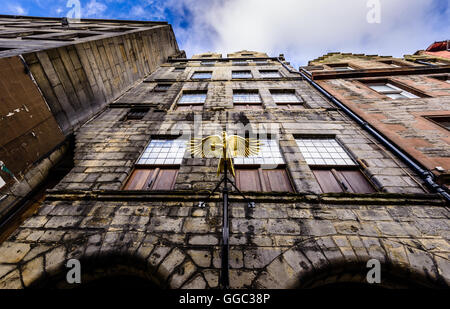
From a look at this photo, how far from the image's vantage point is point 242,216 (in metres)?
3.88

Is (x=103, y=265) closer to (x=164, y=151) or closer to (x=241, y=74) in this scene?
(x=164, y=151)

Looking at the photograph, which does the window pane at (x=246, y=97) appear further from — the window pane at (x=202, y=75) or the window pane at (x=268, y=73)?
the window pane at (x=202, y=75)

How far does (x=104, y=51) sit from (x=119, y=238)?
9.64 meters

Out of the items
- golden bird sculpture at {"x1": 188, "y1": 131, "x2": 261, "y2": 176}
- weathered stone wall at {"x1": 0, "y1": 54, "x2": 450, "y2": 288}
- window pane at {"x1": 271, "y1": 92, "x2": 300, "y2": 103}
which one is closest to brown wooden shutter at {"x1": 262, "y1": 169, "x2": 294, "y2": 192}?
weathered stone wall at {"x1": 0, "y1": 54, "x2": 450, "y2": 288}

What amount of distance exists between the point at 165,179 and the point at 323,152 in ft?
18.2

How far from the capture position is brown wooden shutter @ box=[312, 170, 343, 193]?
480 cm

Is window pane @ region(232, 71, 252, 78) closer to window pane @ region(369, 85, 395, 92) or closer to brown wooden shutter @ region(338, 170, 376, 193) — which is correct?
window pane @ region(369, 85, 395, 92)

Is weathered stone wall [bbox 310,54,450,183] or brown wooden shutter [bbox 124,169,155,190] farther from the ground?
weathered stone wall [bbox 310,54,450,183]

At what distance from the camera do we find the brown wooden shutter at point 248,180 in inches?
191

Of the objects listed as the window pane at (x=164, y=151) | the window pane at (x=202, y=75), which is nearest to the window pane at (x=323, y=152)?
the window pane at (x=164, y=151)

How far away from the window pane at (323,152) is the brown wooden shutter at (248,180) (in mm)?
1958

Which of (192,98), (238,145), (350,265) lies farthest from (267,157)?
(192,98)

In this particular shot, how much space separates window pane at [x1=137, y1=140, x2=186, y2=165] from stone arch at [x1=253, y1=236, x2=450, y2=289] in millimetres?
4166

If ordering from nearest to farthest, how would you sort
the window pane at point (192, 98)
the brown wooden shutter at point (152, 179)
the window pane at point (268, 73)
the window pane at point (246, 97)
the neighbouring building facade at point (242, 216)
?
the neighbouring building facade at point (242, 216), the brown wooden shutter at point (152, 179), the window pane at point (246, 97), the window pane at point (192, 98), the window pane at point (268, 73)
